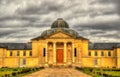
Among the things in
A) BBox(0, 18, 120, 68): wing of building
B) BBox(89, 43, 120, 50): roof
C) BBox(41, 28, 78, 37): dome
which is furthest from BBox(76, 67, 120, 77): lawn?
BBox(89, 43, 120, 50): roof

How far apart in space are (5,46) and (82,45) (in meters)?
23.3

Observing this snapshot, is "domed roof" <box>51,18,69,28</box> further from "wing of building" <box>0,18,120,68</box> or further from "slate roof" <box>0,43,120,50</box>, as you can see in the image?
"slate roof" <box>0,43,120,50</box>

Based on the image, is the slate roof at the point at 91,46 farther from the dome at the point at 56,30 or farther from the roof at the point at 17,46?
the dome at the point at 56,30

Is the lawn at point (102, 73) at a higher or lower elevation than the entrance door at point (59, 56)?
lower

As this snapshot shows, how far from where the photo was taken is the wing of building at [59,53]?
8519 cm

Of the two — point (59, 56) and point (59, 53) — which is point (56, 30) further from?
point (59, 56)

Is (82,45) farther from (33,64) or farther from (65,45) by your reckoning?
(33,64)

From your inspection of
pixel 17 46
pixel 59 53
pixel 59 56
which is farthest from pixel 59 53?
pixel 17 46

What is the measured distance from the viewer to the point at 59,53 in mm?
87375

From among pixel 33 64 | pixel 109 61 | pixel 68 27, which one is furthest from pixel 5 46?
pixel 109 61

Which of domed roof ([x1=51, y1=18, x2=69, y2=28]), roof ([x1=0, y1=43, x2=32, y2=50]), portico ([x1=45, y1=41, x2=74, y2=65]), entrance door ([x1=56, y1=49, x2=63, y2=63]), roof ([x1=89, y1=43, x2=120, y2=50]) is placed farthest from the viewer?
domed roof ([x1=51, y1=18, x2=69, y2=28])

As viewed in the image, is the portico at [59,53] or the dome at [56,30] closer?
the portico at [59,53]

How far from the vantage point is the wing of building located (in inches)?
3354

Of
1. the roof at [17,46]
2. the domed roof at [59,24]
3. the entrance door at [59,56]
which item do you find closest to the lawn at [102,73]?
the entrance door at [59,56]
